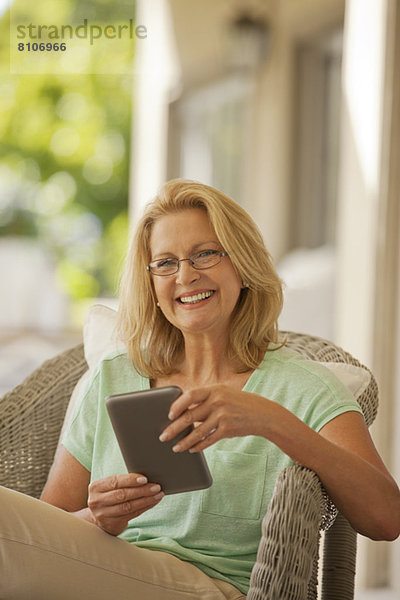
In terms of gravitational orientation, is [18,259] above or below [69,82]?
below

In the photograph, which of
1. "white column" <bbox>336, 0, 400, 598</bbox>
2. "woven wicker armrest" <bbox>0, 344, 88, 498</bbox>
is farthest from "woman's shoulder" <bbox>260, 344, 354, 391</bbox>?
"white column" <bbox>336, 0, 400, 598</bbox>

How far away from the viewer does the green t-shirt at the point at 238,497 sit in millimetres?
1606

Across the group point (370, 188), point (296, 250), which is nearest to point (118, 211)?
point (296, 250)

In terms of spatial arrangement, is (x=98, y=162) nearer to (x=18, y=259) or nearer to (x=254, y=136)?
(x=18, y=259)

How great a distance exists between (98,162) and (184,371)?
16.1 meters

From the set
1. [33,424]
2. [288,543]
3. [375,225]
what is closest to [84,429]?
[33,424]

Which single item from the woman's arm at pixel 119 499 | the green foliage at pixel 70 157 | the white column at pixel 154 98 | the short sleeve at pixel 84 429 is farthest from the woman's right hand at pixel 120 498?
the green foliage at pixel 70 157

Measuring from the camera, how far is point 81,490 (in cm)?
179

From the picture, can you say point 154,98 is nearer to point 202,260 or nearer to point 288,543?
point 202,260

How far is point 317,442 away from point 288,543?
0.20 m

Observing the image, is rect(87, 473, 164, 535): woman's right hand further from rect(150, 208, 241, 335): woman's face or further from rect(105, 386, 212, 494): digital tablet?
rect(150, 208, 241, 335): woman's face

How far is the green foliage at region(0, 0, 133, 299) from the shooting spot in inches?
667

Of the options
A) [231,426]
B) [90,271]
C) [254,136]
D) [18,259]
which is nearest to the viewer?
[231,426]

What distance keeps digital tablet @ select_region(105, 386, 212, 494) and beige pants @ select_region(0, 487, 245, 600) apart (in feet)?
0.50
